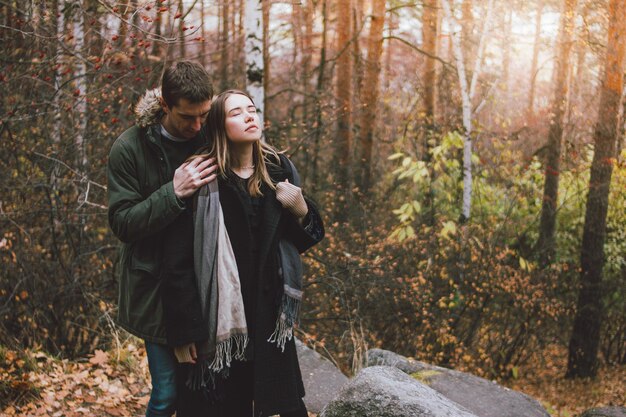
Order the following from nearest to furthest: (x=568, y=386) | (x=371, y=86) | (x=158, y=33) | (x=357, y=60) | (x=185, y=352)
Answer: (x=185, y=352)
(x=158, y=33)
(x=568, y=386)
(x=371, y=86)
(x=357, y=60)

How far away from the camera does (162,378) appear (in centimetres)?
280

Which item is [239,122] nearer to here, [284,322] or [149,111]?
[149,111]

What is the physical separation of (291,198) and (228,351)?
2.46 feet

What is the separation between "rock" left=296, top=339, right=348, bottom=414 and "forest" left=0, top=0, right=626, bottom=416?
547 mm

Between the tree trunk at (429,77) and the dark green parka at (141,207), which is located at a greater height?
the tree trunk at (429,77)

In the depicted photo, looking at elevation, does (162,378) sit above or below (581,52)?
below

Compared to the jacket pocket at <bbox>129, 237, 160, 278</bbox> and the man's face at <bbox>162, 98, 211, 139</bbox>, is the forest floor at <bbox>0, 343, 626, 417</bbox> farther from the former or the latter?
the man's face at <bbox>162, 98, 211, 139</bbox>

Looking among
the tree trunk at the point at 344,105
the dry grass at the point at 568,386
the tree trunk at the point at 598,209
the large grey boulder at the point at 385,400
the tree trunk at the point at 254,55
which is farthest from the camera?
the tree trunk at the point at 344,105

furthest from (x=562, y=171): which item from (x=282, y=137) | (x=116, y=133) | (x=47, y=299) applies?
(x=47, y=299)

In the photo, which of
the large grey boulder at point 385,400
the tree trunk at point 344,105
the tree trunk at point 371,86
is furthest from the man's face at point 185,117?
the tree trunk at point 371,86

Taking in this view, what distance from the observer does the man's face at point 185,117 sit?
2.67m

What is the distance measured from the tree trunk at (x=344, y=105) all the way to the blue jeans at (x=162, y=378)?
28.6 ft

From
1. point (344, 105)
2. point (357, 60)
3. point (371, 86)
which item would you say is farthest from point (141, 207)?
point (357, 60)

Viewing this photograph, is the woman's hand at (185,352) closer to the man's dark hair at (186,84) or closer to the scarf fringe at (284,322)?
the scarf fringe at (284,322)
